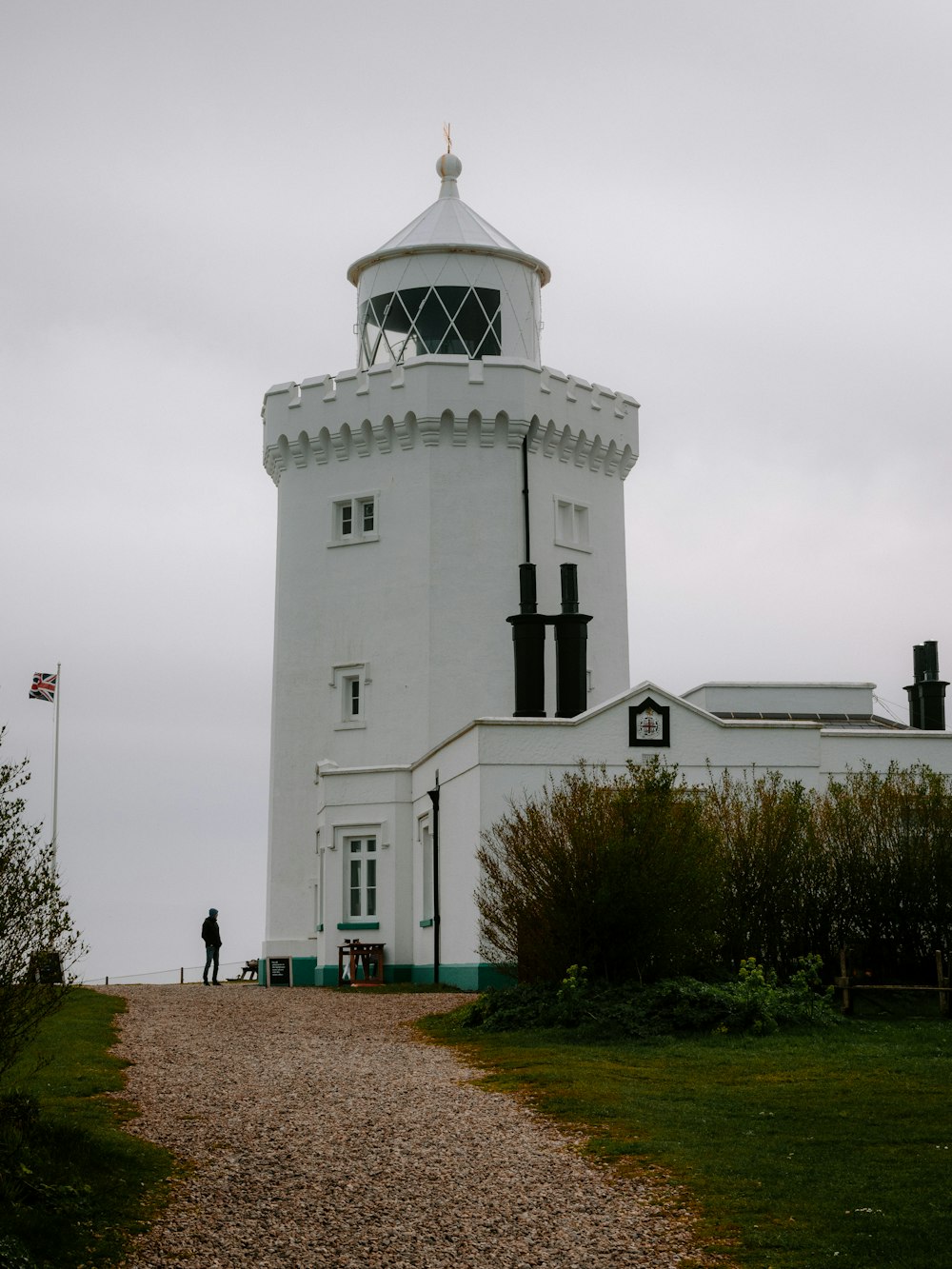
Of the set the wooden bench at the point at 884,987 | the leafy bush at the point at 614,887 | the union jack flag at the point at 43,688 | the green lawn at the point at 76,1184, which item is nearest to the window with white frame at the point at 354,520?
the union jack flag at the point at 43,688

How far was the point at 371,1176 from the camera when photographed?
955 centimetres

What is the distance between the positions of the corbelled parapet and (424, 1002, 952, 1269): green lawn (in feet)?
60.8

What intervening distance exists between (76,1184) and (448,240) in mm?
29598

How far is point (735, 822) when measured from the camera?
803 inches

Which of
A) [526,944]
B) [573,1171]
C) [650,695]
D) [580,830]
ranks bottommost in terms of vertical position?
[573,1171]

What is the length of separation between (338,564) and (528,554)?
4.18 meters

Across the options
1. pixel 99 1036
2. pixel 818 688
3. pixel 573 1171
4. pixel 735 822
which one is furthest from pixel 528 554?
pixel 573 1171

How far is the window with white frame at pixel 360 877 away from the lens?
98.2 ft

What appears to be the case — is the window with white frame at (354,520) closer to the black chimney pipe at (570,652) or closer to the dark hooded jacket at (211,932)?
the black chimney pipe at (570,652)

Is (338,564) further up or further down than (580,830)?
further up

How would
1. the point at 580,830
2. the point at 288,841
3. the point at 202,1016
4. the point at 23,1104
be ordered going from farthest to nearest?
the point at 288,841
the point at 202,1016
the point at 580,830
the point at 23,1104

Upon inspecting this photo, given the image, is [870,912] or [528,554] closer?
[870,912]

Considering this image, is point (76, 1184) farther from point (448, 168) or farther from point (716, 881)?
point (448, 168)

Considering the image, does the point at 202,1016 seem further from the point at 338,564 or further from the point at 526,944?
the point at 338,564
